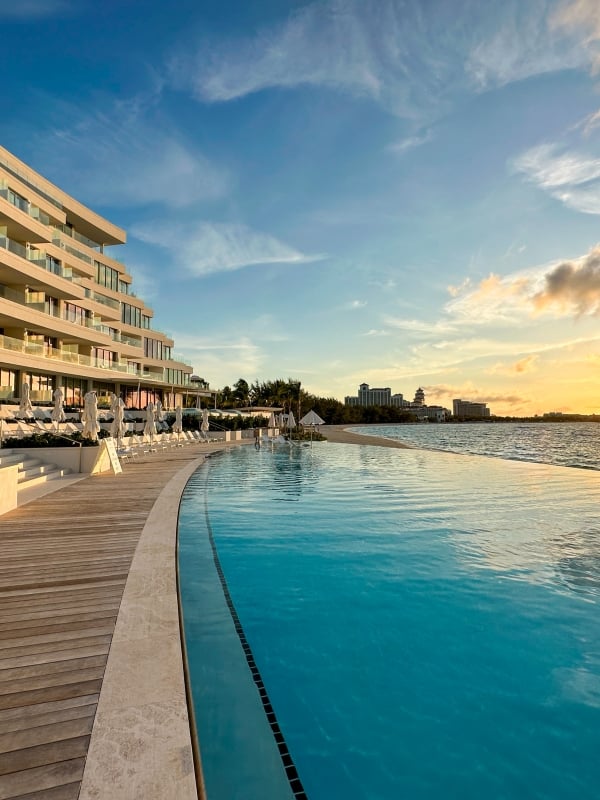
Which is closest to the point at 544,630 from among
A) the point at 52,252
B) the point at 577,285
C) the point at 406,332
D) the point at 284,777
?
the point at 284,777

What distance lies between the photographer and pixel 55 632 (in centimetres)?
372

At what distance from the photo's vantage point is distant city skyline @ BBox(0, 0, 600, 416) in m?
14.8

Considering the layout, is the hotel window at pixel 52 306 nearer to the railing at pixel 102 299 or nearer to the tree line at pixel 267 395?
the railing at pixel 102 299

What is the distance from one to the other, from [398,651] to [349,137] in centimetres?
1972

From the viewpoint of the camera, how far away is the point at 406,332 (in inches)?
1404

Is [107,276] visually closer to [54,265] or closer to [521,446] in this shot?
[54,265]

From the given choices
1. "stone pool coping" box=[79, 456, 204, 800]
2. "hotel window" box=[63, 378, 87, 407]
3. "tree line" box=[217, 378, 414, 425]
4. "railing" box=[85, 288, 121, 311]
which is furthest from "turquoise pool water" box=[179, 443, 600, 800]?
"tree line" box=[217, 378, 414, 425]

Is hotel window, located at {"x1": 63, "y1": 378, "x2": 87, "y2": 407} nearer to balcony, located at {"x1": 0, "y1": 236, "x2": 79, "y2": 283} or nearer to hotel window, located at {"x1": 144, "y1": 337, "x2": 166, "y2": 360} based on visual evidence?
balcony, located at {"x1": 0, "y1": 236, "x2": 79, "y2": 283}

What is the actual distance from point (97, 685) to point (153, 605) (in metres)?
1.28

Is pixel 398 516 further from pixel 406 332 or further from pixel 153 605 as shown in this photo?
pixel 406 332

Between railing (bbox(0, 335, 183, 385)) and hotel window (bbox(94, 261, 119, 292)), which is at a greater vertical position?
hotel window (bbox(94, 261, 119, 292))

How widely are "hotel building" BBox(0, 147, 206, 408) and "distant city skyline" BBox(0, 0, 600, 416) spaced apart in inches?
258

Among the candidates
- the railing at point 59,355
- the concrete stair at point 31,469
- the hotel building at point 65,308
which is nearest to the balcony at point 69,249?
the hotel building at point 65,308

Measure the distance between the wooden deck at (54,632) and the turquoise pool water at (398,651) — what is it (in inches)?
38.2
